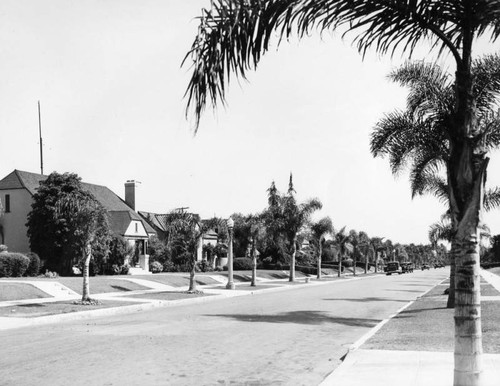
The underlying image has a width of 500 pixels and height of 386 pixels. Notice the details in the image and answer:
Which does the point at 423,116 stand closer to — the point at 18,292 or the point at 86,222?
the point at 86,222

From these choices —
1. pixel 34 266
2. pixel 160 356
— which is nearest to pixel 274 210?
pixel 34 266

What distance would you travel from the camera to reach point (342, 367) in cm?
888

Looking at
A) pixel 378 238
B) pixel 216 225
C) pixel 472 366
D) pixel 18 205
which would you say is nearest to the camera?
pixel 472 366

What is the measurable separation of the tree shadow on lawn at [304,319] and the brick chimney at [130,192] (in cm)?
4612

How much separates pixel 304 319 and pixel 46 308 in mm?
8591

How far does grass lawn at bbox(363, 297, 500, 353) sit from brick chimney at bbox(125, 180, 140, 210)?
47.2 metres

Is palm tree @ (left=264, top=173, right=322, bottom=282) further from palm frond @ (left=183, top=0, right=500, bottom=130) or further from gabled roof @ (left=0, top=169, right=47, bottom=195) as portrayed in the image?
palm frond @ (left=183, top=0, right=500, bottom=130)

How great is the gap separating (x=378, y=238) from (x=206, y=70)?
94323mm

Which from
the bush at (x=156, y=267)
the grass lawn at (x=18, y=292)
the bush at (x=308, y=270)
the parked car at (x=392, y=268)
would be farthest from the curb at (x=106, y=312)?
the parked car at (x=392, y=268)

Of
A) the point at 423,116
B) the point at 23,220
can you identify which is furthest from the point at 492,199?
the point at 23,220

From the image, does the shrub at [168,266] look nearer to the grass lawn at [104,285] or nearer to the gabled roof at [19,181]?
the gabled roof at [19,181]

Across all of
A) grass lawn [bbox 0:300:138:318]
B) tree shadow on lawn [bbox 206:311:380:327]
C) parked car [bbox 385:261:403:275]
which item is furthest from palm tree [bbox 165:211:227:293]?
parked car [bbox 385:261:403:275]

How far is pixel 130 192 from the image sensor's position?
6288 centimetres

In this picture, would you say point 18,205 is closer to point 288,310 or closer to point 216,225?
point 216,225
